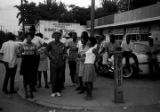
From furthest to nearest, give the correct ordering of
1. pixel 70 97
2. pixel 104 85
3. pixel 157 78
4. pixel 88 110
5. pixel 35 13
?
pixel 35 13 → pixel 157 78 → pixel 104 85 → pixel 70 97 → pixel 88 110

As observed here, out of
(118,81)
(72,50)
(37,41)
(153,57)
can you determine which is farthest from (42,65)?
(153,57)

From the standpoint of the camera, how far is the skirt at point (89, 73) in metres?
6.32

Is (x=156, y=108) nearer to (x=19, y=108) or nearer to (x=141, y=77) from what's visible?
(x=19, y=108)

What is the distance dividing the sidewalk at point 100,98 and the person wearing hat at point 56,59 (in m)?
0.44

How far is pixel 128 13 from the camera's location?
21.7 metres


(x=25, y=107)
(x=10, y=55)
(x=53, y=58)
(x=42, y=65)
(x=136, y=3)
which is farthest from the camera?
(x=136, y=3)

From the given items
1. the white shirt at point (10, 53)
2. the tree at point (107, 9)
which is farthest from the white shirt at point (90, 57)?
the tree at point (107, 9)

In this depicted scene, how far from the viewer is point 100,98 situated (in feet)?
21.9

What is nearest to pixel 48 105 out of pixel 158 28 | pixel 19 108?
pixel 19 108

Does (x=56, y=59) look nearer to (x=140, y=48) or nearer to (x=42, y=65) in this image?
(x=42, y=65)

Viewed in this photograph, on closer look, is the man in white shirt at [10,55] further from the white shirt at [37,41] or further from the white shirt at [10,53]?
the white shirt at [37,41]

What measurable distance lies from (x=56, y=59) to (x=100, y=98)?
1.69 meters

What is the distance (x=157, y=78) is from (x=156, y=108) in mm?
4251

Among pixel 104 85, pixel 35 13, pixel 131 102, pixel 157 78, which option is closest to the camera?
pixel 131 102
